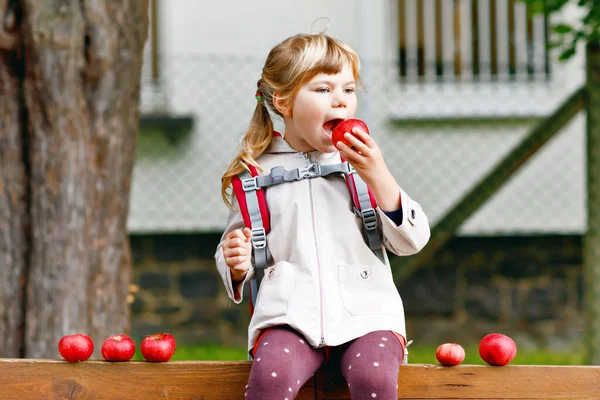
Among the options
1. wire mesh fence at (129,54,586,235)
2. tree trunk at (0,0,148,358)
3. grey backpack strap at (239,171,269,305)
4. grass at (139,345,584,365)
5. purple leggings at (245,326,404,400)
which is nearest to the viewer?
purple leggings at (245,326,404,400)

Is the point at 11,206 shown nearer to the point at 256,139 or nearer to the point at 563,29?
the point at 256,139

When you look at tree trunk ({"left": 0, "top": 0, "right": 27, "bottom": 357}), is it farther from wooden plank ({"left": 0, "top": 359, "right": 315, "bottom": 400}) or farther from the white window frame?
the white window frame

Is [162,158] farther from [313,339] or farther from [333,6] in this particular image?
[313,339]

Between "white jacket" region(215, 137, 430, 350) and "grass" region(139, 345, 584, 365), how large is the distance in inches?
137

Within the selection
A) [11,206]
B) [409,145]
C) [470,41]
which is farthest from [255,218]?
[470,41]

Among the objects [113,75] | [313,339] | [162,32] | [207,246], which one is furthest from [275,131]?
[162,32]

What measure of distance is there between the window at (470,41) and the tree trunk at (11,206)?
4093 millimetres

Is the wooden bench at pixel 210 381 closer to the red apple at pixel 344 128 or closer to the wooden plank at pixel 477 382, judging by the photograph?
the wooden plank at pixel 477 382

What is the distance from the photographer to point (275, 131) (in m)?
2.61

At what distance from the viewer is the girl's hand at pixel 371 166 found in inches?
87.5

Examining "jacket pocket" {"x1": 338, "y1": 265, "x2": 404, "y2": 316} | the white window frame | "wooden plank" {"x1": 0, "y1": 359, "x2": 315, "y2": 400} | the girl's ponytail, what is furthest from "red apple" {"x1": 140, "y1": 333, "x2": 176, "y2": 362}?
the white window frame

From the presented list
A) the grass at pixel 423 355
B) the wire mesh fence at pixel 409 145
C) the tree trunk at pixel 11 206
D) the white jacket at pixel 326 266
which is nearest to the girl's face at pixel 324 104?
the white jacket at pixel 326 266

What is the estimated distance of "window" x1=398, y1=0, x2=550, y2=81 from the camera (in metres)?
7.07

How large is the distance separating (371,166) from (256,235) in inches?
14.9
